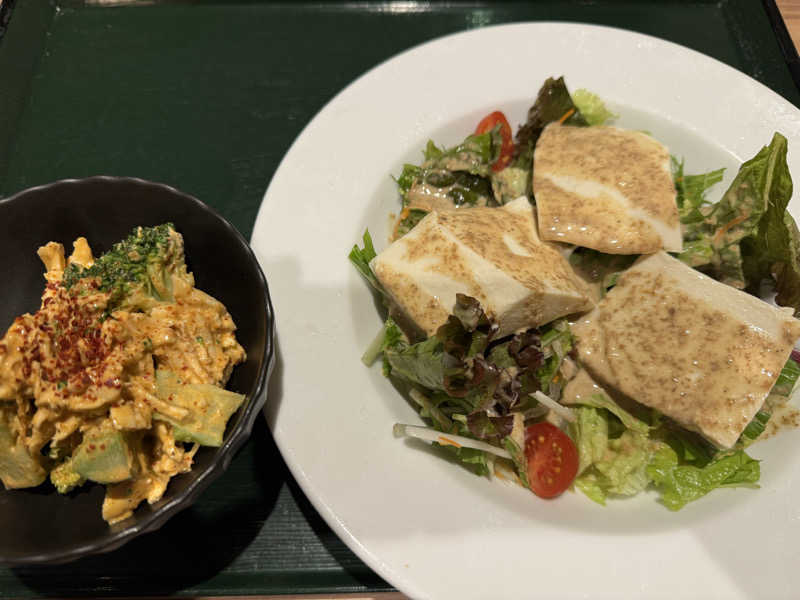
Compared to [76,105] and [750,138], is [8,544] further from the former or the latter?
[750,138]

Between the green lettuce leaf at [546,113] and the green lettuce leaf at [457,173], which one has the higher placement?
the green lettuce leaf at [546,113]

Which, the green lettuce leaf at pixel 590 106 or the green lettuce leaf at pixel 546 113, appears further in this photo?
the green lettuce leaf at pixel 590 106

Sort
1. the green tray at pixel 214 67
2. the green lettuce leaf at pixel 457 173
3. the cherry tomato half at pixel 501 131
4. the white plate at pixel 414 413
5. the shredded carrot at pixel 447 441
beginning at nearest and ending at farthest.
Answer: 1. the white plate at pixel 414 413
2. the shredded carrot at pixel 447 441
3. the green lettuce leaf at pixel 457 173
4. the cherry tomato half at pixel 501 131
5. the green tray at pixel 214 67

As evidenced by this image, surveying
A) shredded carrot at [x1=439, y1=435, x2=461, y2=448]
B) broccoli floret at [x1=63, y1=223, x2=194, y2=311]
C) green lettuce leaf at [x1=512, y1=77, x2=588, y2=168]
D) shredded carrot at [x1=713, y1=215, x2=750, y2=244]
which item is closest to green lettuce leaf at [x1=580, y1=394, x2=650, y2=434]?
shredded carrot at [x1=439, y1=435, x2=461, y2=448]

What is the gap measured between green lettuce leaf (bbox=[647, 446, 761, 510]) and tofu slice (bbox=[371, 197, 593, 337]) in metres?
0.74

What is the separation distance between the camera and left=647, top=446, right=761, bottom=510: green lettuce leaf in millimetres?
2082

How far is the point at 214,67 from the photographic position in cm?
330

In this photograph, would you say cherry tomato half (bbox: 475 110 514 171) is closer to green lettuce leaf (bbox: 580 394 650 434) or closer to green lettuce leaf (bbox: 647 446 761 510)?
green lettuce leaf (bbox: 580 394 650 434)

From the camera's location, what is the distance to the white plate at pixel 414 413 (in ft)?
5.98

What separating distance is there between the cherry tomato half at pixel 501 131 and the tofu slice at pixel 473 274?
57 cm

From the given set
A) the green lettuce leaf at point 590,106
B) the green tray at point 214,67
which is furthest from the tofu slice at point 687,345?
the green tray at point 214,67

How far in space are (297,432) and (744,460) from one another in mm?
1687

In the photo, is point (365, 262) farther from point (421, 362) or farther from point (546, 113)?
point (546, 113)

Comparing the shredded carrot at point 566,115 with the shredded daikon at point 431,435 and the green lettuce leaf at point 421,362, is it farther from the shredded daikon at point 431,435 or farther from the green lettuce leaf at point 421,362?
the shredded daikon at point 431,435
